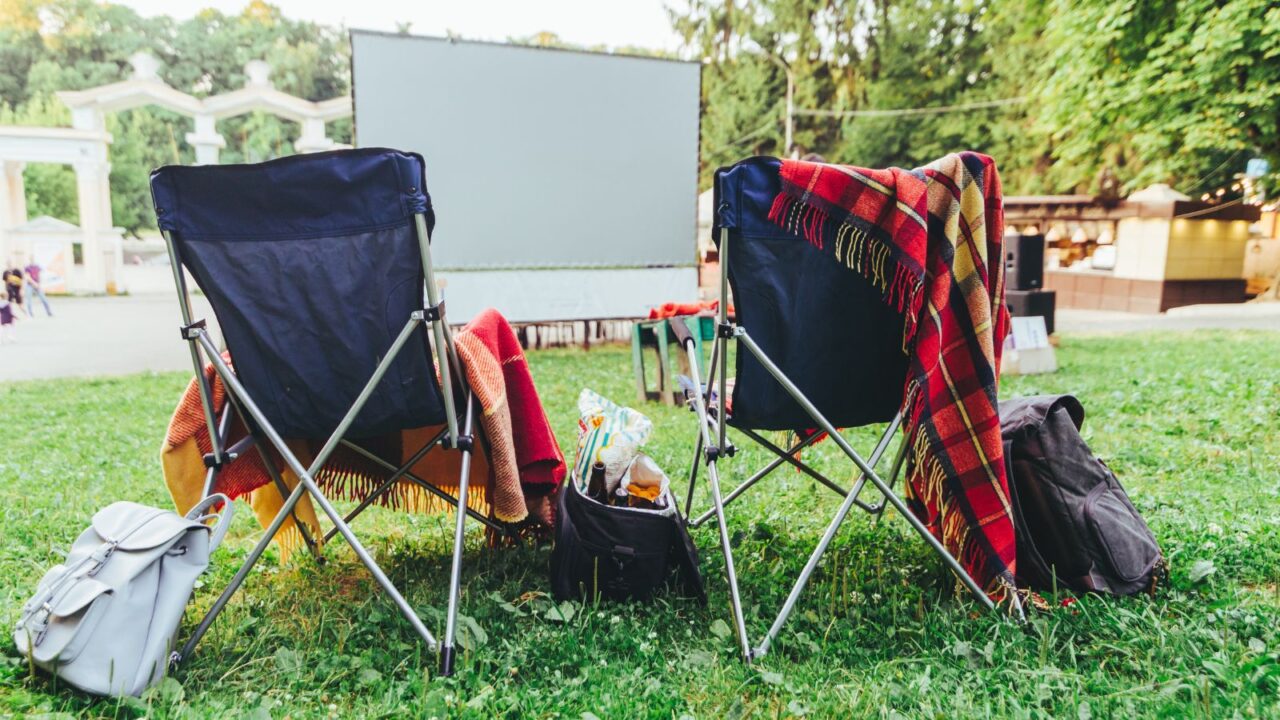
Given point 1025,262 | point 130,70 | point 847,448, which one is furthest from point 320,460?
point 130,70

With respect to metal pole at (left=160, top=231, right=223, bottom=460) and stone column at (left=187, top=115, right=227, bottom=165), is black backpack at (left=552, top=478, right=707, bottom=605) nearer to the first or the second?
metal pole at (left=160, top=231, right=223, bottom=460)

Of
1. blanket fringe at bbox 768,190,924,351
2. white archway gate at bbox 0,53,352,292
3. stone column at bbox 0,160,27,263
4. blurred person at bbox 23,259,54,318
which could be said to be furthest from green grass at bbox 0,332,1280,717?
stone column at bbox 0,160,27,263

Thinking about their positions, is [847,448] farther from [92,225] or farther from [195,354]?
[92,225]

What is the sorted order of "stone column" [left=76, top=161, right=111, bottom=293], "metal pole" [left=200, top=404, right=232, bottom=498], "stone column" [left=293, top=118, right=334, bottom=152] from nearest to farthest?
1. "metal pole" [left=200, top=404, right=232, bottom=498]
2. "stone column" [left=293, top=118, right=334, bottom=152]
3. "stone column" [left=76, top=161, right=111, bottom=293]

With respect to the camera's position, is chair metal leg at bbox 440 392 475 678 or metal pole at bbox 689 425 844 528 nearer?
chair metal leg at bbox 440 392 475 678

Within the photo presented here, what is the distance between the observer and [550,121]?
336 inches

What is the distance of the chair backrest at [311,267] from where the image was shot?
197cm

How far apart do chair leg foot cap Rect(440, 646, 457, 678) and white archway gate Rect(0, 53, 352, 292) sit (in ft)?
60.9

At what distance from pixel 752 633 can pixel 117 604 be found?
4.70 ft

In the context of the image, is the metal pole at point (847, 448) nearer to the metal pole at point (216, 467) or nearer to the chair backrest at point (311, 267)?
the chair backrest at point (311, 267)

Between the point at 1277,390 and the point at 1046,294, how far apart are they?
3453 mm

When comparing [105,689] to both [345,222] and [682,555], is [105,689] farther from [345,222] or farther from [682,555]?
[682,555]

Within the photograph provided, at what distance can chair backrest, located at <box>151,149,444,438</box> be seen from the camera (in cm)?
197

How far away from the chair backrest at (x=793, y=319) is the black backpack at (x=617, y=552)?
370 millimetres
